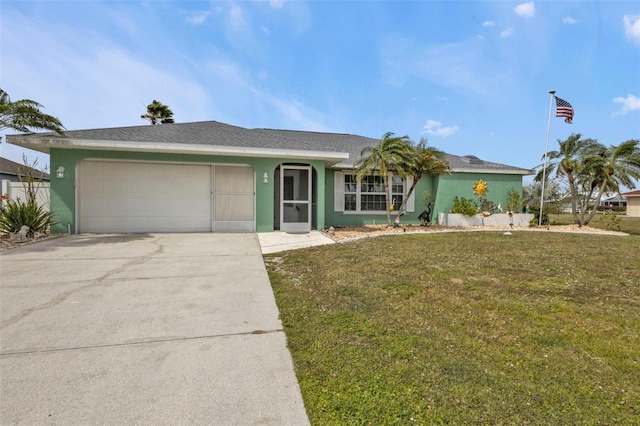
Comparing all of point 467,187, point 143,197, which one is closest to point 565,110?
point 467,187

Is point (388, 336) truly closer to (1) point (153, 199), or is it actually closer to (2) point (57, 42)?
(1) point (153, 199)

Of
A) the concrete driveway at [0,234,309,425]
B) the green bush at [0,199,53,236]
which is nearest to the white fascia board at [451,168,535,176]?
the concrete driveway at [0,234,309,425]

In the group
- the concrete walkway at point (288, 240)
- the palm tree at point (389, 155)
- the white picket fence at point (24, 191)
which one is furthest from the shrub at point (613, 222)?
the white picket fence at point (24, 191)

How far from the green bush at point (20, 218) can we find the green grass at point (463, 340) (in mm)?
8240

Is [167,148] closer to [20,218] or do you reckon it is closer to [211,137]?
[211,137]

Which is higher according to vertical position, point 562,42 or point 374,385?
point 562,42

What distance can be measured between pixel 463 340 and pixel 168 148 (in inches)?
390

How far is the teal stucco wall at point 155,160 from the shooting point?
966 centimetres

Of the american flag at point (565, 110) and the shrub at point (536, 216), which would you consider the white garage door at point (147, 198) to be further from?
the american flag at point (565, 110)

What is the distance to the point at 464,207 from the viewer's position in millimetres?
13641

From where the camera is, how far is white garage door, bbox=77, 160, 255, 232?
1016 centimetres

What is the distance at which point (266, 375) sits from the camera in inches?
95.1

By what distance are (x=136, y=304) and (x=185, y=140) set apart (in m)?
7.61

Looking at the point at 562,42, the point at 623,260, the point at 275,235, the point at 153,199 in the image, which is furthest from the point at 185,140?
the point at 562,42
